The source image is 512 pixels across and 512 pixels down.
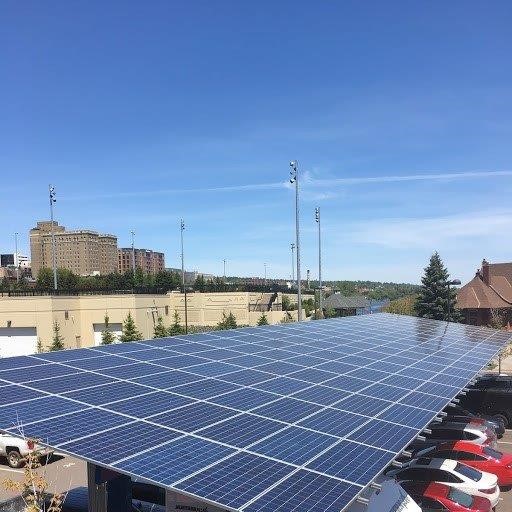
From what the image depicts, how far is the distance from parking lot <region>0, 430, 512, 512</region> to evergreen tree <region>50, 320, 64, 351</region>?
20.7 meters

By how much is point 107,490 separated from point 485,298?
6071 cm

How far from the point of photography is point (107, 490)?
10.2 meters

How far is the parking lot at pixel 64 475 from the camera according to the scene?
51.2 ft

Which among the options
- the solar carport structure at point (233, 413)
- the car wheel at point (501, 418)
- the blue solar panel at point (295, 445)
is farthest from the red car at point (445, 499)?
the car wheel at point (501, 418)

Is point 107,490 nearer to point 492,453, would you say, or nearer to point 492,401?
point 492,453

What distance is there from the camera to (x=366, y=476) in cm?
773

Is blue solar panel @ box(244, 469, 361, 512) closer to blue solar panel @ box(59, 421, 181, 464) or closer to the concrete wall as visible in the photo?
blue solar panel @ box(59, 421, 181, 464)

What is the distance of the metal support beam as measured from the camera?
32.0 feet

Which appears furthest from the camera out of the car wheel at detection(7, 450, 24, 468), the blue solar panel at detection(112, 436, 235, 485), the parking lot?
the car wheel at detection(7, 450, 24, 468)

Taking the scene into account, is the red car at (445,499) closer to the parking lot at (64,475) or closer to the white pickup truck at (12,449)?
the parking lot at (64,475)

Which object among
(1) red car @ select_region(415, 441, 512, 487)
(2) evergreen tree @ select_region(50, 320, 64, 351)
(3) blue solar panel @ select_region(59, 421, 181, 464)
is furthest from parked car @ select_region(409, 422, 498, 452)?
(2) evergreen tree @ select_region(50, 320, 64, 351)

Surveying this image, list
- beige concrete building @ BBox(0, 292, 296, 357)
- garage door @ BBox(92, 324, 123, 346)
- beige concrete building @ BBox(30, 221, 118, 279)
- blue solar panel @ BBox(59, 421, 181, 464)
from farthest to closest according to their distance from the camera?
beige concrete building @ BBox(30, 221, 118, 279), garage door @ BBox(92, 324, 123, 346), beige concrete building @ BBox(0, 292, 296, 357), blue solar panel @ BBox(59, 421, 181, 464)

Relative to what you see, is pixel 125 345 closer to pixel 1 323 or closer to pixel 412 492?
pixel 412 492

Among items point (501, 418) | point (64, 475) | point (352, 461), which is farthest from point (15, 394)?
point (501, 418)
